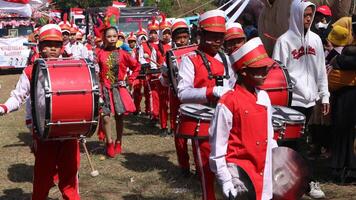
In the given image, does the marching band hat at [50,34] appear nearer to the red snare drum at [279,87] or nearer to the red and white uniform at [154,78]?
the red snare drum at [279,87]

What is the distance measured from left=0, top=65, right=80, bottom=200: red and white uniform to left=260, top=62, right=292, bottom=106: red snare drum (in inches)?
74.0

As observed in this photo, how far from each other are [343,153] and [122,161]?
10.5 feet

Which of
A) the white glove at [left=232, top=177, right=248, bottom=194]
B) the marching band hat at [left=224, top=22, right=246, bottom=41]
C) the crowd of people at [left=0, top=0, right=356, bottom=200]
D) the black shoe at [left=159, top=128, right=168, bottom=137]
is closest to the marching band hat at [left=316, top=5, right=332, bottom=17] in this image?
the crowd of people at [left=0, top=0, right=356, bottom=200]

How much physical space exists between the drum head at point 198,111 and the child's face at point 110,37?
383cm

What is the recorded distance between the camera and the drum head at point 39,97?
5.26 m

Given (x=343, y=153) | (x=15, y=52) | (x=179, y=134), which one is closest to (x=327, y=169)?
(x=343, y=153)

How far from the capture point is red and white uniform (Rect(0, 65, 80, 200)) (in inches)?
221

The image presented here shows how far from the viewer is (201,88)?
5.04 meters

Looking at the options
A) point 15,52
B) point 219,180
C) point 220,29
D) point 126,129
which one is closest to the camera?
point 219,180

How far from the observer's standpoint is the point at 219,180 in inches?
154

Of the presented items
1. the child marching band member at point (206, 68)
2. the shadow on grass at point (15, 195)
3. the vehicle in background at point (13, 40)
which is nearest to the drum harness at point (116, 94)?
the shadow on grass at point (15, 195)

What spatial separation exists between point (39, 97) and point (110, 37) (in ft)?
10.9

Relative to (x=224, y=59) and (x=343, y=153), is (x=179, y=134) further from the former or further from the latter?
(x=343, y=153)

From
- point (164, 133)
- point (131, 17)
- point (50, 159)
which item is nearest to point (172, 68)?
point (50, 159)
